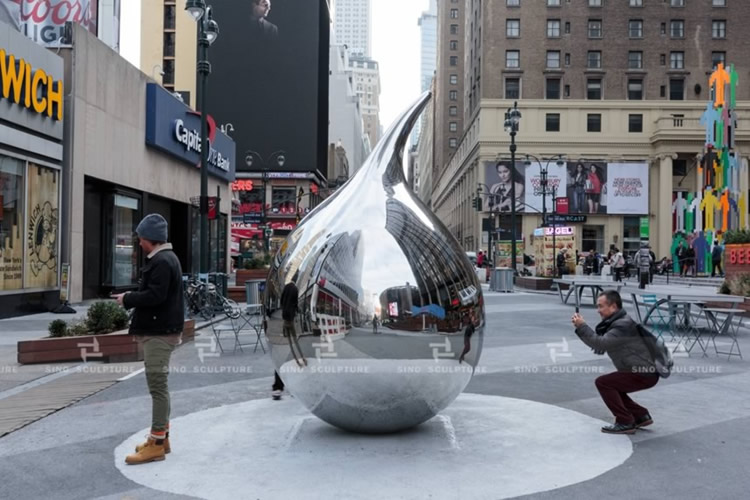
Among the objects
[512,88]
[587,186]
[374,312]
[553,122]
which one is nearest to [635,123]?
[553,122]

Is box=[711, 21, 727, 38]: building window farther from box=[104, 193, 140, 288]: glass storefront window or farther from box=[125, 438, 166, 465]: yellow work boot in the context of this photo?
box=[125, 438, 166, 465]: yellow work boot

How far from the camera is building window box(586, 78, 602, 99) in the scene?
62156mm

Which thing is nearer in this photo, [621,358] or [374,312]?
[374,312]

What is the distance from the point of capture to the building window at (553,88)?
6200 centimetres

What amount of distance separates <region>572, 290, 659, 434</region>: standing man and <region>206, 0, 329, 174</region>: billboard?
62.8m

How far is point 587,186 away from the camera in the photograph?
58.9 m

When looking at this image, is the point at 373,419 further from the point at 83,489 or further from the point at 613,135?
the point at 613,135

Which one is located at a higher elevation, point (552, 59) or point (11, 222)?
point (552, 59)

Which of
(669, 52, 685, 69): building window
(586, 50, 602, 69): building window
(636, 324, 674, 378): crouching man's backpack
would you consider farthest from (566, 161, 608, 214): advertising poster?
(636, 324, 674, 378): crouching man's backpack

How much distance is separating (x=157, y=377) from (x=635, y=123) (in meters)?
62.7

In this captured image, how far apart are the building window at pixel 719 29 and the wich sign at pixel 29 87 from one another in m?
62.4

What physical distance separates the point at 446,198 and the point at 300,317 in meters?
99.2

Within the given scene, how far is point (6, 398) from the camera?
7.39 meters

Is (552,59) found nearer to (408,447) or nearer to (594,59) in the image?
(594,59)
